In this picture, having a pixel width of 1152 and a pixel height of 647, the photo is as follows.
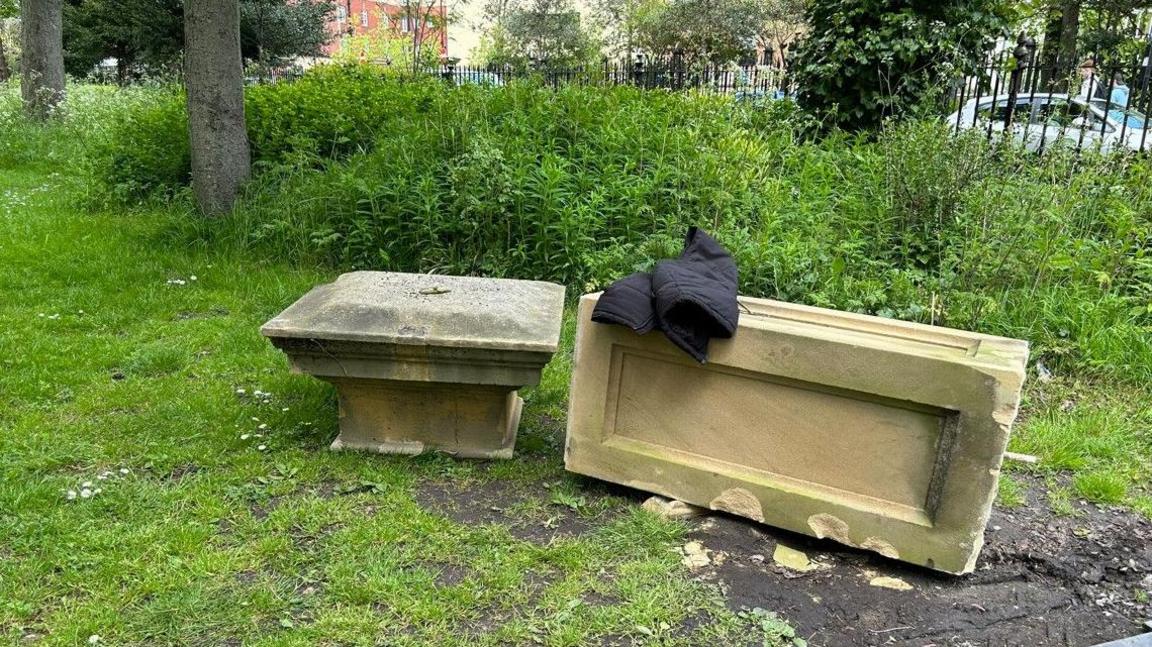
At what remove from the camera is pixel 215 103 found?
21.5ft

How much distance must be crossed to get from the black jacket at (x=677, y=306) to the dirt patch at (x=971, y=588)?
2.53 ft

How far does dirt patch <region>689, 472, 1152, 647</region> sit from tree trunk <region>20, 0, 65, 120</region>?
1342 cm

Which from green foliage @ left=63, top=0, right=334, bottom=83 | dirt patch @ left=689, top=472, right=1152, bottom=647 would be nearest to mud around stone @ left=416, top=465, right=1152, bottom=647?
dirt patch @ left=689, top=472, right=1152, bottom=647

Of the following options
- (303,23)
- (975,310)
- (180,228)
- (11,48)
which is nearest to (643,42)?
(303,23)

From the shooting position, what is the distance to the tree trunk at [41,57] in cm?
1208

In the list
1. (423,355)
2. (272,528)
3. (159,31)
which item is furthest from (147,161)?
(159,31)

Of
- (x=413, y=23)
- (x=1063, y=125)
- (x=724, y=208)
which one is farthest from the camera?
(x=413, y=23)

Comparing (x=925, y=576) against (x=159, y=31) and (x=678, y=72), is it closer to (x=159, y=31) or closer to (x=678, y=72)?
(x=678, y=72)

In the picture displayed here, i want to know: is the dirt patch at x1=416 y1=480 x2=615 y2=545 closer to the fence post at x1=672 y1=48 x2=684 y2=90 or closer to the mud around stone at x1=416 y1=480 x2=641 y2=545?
the mud around stone at x1=416 y1=480 x2=641 y2=545

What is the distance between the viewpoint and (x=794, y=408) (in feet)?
9.12

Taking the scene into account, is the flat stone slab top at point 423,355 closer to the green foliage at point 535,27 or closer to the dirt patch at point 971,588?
the dirt patch at point 971,588

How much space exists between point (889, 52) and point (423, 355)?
589 centimetres

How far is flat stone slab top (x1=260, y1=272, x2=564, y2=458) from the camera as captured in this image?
3088 mm

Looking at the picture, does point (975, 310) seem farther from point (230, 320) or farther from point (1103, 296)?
point (230, 320)
